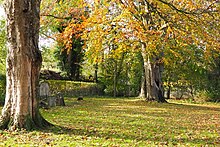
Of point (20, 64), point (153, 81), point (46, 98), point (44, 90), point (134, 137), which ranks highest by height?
point (20, 64)

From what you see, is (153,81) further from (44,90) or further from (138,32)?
(44,90)

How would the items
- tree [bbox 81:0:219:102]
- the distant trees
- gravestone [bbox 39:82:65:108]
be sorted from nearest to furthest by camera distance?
gravestone [bbox 39:82:65:108]
the distant trees
tree [bbox 81:0:219:102]

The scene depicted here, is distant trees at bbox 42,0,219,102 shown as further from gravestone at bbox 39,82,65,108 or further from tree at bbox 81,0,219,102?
gravestone at bbox 39,82,65,108

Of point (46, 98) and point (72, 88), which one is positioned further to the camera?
point (72, 88)

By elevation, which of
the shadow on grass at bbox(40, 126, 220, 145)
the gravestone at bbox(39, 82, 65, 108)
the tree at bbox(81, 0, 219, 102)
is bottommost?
the shadow on grass at bbox(40, 126, 220, 145)

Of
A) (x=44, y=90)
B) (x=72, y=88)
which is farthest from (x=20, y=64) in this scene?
(x=72, y=88)

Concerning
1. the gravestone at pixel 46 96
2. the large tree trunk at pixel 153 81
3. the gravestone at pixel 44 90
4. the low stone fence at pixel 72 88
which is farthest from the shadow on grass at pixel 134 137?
the low stone fence at pixel 72 88

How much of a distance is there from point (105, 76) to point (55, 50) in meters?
6.65

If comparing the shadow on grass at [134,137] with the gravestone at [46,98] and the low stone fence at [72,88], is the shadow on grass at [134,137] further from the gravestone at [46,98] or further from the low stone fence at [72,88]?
the low stone fence at [72,88]

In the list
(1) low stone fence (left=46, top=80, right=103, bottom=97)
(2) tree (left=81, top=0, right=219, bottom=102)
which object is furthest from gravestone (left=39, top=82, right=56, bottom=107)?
(1) low stone fence (left=46, top=80, right=103, bottom=97)

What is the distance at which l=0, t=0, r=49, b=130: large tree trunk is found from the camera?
7.17 metres

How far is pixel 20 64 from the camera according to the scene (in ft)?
23.5

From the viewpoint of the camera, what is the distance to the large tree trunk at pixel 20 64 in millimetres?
7168

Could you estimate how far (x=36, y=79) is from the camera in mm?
7551
